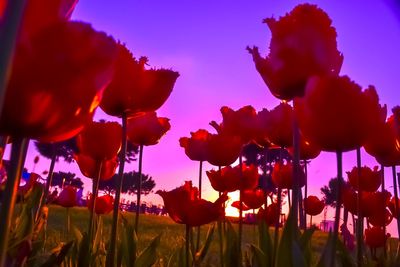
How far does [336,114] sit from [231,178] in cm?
204

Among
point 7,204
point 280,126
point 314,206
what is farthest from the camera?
point 314,206

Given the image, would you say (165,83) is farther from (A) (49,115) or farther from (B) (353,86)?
(A) (49,115)

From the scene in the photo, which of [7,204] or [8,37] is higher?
[8,37]

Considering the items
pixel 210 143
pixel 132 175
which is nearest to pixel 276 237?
pixel 210 143

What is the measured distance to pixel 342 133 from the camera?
1.46 m

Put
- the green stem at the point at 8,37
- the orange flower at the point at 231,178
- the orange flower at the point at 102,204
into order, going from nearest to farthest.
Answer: the green stem at the point at 8,37 < the orange flower at the point at 231,178 < the orange flower at the point at 102,204

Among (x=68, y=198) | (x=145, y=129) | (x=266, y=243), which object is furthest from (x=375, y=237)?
(x=68, y=198)

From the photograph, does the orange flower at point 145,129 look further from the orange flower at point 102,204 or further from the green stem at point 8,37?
the green stem at point 8,37

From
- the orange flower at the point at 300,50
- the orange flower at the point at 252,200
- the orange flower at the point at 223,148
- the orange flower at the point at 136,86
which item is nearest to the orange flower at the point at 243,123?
the orange flower at the point at 223,148

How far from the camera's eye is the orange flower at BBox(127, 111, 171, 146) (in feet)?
9.78

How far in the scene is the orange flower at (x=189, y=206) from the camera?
253 centimetres

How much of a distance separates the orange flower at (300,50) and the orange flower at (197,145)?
1.57 metres

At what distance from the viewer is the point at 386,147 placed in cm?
279

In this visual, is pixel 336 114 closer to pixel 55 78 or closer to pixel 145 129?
pixel 55 78
